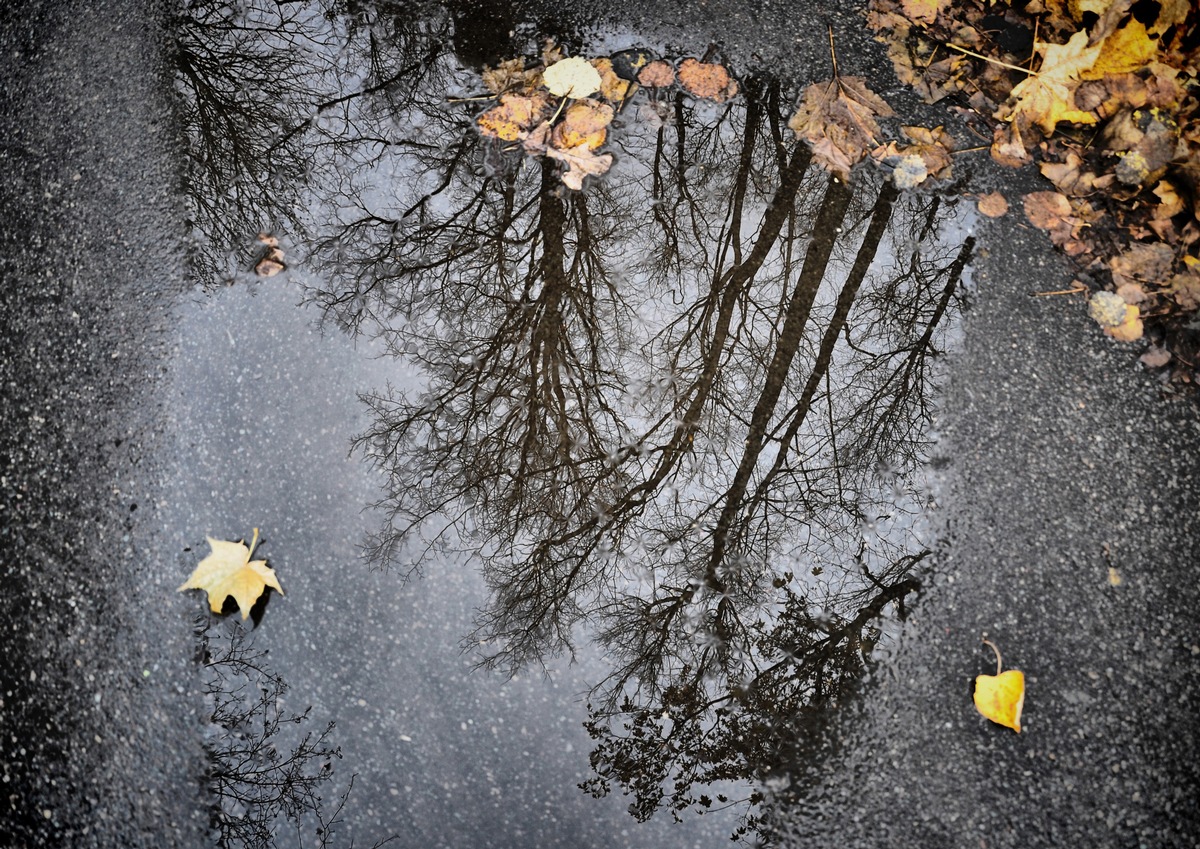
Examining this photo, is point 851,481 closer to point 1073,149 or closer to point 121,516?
point 1073,149

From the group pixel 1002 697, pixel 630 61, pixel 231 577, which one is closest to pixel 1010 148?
pixel 630 61

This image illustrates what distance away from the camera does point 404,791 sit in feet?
6.01

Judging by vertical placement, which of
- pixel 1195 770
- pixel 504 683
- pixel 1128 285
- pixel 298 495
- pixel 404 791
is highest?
pixel 1128 285

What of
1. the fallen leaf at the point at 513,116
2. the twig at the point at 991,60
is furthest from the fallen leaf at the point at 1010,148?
the fallen leaf at the point at 513,116

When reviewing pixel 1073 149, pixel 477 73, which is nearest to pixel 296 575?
pixel 477 73

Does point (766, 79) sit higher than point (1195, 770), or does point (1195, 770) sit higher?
point (766, 79)

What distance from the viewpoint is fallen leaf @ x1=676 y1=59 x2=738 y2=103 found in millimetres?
2805

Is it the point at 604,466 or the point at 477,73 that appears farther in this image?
the point at 477,73

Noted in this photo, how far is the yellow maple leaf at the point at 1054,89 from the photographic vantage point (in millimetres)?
2723

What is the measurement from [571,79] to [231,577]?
7.05ft

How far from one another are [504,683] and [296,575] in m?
0.68

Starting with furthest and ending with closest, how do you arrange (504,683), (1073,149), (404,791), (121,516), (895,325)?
1. (1073,149)
2. (895,325)
3. (121,516)
4. (504,683)
5. (404,791)

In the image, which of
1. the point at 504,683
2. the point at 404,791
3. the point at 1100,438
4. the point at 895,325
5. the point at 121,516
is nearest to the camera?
the point at 404,791

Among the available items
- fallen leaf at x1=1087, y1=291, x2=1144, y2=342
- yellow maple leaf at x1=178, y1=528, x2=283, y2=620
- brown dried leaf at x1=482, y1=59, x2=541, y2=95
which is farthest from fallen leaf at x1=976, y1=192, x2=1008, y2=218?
yellow maple leaf at x1=178, y1=528, x2=283, y2=620
